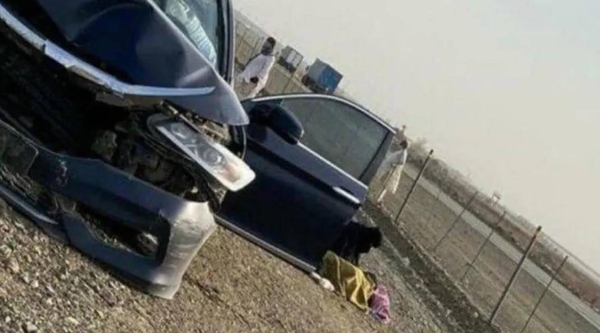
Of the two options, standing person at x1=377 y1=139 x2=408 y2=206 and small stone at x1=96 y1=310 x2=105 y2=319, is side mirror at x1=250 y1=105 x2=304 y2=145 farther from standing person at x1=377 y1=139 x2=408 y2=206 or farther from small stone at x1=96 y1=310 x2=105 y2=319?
standing person at x1=377 y1=139 x2=408 y2=206

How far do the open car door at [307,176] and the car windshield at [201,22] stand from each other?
85cm

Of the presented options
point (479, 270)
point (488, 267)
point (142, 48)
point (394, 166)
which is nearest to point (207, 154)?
point (142, 48)

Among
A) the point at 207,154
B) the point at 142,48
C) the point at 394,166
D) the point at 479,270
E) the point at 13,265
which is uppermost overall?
the point at 142,48

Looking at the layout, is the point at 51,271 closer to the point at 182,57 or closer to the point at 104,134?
the point at 104,134

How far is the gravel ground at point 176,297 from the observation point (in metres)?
4.57

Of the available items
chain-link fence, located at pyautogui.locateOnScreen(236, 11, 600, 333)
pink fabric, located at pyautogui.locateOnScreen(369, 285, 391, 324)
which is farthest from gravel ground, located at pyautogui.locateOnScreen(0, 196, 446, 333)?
chain-link fence, located at pyautogui.locateOnScreen(236, 11, 600, 333)

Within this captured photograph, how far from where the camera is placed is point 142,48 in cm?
512

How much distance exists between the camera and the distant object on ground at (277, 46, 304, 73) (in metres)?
51.9

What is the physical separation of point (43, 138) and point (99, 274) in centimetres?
72

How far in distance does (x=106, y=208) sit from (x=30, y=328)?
80 cm

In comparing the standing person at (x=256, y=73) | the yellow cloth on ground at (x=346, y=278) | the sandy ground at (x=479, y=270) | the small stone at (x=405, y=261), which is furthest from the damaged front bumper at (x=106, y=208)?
the sandy ground at (x=479, y=270)

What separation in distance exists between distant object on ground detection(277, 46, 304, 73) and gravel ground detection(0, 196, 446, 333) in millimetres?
42213

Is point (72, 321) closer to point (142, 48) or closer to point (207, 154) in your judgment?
point (207, 154)

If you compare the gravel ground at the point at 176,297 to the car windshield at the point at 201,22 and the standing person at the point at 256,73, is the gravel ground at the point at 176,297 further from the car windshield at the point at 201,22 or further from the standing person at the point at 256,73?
the standing person at the point at 256,73
